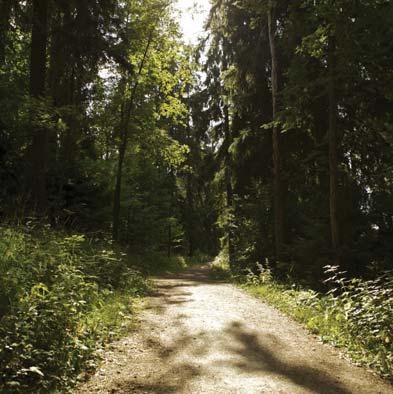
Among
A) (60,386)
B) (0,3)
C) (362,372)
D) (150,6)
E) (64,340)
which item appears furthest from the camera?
(150,6)

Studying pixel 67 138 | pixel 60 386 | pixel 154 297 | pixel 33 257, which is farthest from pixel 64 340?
pixel 67 138

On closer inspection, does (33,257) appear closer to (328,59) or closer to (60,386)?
(60,386)

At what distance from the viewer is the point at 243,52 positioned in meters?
16.7

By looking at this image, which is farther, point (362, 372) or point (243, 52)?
point (243, 52)

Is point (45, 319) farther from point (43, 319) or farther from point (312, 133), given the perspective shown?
point (312, 133)

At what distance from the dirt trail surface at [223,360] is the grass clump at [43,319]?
409 millimetres

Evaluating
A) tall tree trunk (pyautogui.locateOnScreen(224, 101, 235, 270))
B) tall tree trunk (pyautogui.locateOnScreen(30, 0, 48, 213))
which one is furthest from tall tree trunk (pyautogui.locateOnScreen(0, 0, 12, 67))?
→ tall tree trunk (pyautogui.locateOnScreen(224, 101, 235, 270))

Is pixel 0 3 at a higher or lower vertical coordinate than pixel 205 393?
higher

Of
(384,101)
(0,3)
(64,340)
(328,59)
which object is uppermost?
(0,3)

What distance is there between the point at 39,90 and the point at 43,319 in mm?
7948

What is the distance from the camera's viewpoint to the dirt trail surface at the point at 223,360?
487 centimetres

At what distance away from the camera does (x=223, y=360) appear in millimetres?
5672

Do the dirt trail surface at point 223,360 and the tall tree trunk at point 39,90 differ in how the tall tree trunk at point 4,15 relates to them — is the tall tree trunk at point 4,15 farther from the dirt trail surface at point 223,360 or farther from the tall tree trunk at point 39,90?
the dirt trail surface at point 223,360

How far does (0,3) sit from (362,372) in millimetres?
11120
